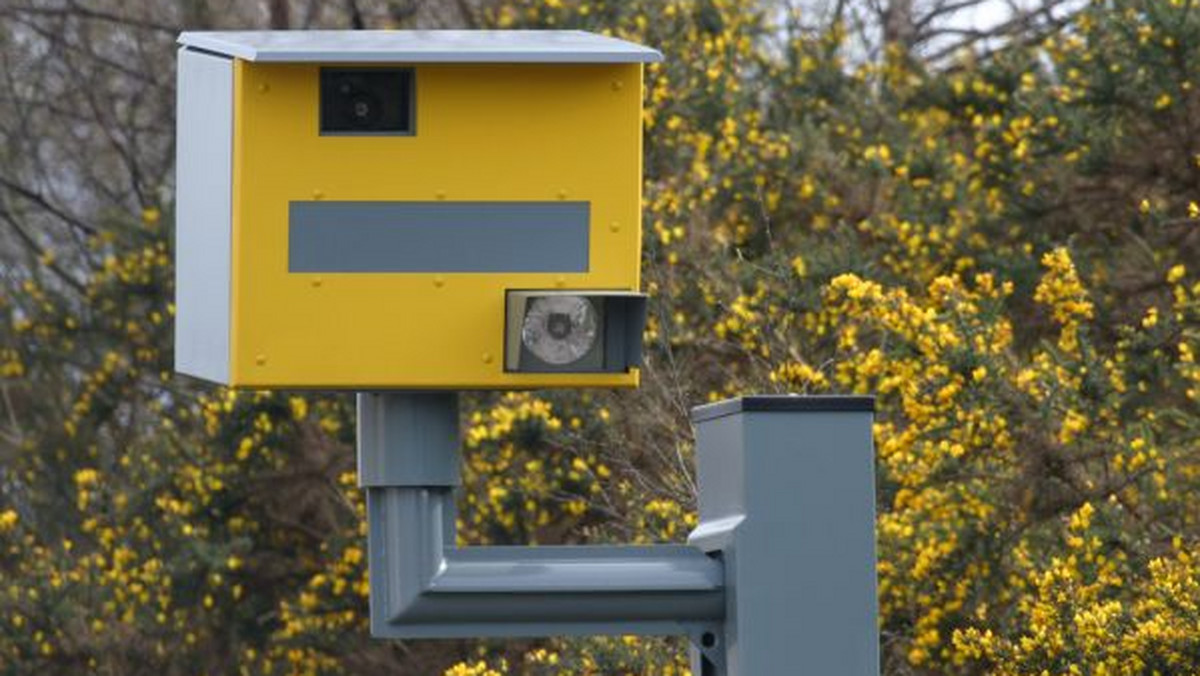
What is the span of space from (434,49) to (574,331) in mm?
429

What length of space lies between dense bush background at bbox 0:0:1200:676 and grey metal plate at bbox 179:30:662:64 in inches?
110

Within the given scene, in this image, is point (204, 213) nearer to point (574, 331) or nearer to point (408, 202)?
point (408, 202)

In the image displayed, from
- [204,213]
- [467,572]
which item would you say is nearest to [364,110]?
[204,213]

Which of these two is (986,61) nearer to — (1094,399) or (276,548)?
(276,548)

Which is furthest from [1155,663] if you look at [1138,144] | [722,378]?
[1138,144]

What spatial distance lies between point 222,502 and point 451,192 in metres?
8.40

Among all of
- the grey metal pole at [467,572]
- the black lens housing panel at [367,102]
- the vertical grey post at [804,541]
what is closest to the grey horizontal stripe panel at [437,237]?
the black lens housing panel at [367,102]

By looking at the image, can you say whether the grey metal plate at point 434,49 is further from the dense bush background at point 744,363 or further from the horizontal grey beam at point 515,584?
the dense bush background at point 744,363

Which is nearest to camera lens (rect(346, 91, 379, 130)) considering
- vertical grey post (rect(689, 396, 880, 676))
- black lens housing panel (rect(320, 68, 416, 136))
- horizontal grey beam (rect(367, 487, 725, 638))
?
black lens housing panel (rect(320, 68, 416, 136))

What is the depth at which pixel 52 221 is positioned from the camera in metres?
16.0

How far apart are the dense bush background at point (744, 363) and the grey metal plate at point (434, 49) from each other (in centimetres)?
280

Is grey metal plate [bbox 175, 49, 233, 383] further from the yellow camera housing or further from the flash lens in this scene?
the flash lens

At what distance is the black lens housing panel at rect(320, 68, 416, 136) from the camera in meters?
3.43

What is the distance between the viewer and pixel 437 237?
3.36 meters
